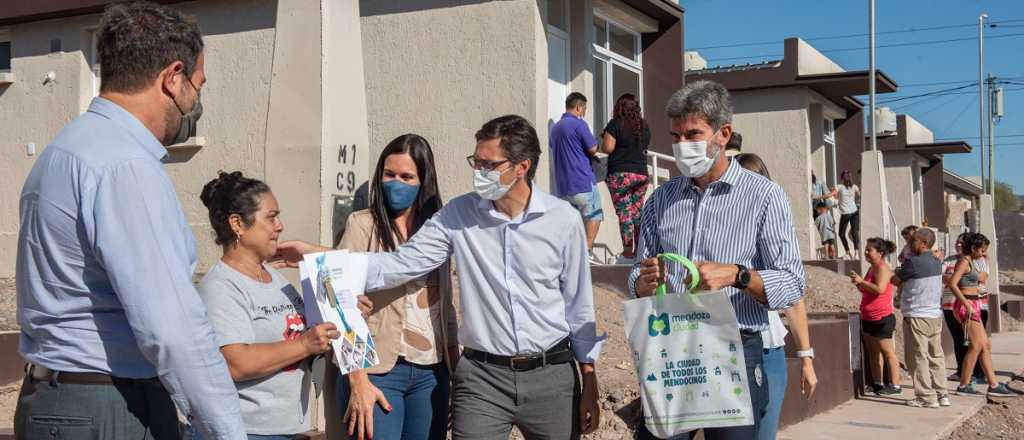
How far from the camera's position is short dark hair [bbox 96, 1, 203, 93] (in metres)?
2.70

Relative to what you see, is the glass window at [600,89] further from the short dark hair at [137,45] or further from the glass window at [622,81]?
the short dark hair at [137,45]

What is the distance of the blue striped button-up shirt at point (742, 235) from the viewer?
13.5 ft

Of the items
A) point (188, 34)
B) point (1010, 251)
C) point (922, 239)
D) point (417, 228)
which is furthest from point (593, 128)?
point (1010, 251)

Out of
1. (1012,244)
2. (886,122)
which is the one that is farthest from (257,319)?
(1012,244)

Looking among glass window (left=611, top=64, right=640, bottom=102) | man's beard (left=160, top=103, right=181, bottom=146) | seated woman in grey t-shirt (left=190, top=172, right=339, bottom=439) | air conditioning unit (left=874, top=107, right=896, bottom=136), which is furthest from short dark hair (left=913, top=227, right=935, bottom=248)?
air conditioning unit (left=874, top=107, right=896, bottom=136)

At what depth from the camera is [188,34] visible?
280cm

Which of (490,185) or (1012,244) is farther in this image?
(1012,244)

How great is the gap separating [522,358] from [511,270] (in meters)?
0.37

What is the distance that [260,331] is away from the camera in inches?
150

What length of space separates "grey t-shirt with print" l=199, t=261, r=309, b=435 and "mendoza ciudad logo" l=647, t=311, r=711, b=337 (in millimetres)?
1360

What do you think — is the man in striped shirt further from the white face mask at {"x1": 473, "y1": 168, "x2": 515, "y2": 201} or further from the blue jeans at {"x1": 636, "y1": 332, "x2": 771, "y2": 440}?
the white face mask at {"x1": 473, "y1": 168, "x2": 515, "y2": 201}

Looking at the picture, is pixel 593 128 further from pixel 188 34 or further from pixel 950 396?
pixel 188 34

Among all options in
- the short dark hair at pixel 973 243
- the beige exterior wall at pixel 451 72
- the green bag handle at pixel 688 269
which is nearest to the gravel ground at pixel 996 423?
the short dark hair at pixel 973 243

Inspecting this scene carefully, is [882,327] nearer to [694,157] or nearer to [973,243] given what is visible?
[973,243]
